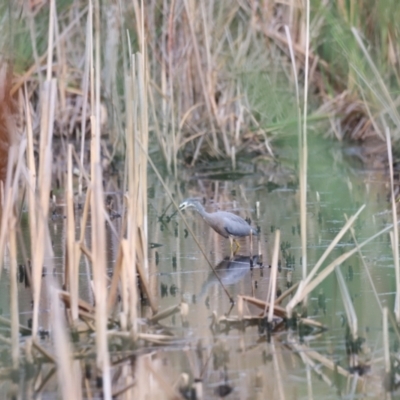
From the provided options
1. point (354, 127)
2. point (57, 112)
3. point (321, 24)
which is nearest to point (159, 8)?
point (321, 24)

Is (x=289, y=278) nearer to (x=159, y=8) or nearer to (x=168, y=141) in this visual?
(x=168, y=141)

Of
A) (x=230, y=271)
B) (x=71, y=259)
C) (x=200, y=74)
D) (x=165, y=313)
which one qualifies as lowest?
(x=165, y=313)

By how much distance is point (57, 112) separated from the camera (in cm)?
1193

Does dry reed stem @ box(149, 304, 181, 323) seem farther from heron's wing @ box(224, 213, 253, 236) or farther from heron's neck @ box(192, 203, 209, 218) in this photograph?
heron's neck @ box(192, 203, 209, 218)

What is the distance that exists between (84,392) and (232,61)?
758cm

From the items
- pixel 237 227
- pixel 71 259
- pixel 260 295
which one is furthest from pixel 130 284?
pixel 237 227

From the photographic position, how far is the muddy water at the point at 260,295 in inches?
148

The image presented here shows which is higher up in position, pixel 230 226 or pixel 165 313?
pixel 230 226

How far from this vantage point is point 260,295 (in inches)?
205

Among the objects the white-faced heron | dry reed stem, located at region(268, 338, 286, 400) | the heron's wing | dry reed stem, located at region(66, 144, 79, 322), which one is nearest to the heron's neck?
the white-faced heron

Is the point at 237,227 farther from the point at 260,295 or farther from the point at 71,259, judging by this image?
the point at 71,259

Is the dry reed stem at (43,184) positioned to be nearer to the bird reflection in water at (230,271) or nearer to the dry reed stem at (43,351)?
the dry reed stem at (43,351)

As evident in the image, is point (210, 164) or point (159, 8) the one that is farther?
point (210, 164)

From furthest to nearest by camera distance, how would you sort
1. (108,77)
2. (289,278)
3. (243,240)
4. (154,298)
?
(108,77) < (243,240) < (289,278) < (154,298)
